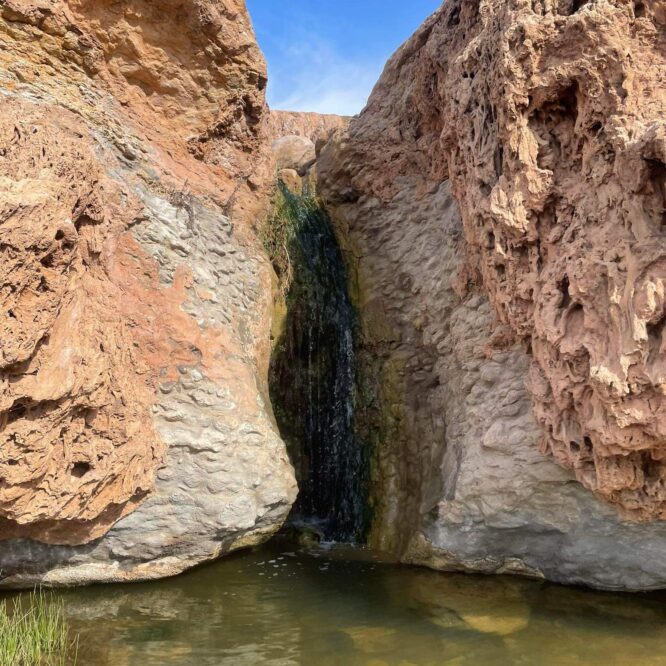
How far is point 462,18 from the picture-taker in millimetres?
7988

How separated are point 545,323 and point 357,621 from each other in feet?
10.1

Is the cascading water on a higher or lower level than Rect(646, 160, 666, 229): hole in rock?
lower

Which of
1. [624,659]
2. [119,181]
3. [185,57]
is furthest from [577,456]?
[185,57]

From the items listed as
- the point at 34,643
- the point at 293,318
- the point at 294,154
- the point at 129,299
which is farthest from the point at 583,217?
the point at 294,154

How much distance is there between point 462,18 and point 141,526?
743 centimetres

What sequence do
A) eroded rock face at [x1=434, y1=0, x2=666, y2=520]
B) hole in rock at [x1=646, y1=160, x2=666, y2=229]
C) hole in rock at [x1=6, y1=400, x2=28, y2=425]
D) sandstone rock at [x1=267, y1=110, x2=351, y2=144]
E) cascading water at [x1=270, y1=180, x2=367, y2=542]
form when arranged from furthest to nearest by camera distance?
sandstone rock at [x1=267, y1=110, x2=351, y2=144] → cascading water at [x1=270, y1=180, x2=367, y2=542] → hole in rock at [x1=646, y1=160, x2=666, y2=229] → eroded rock face at [x1=434, y1=0, x2=666, y2=520] → hole in rock at [x1=6, y1=400, x2=28, y2=425]

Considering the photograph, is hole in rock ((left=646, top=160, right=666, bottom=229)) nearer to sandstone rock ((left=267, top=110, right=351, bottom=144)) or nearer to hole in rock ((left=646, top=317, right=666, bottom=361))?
hole in rock ((left=646, top=317, right=666, bottom=361))

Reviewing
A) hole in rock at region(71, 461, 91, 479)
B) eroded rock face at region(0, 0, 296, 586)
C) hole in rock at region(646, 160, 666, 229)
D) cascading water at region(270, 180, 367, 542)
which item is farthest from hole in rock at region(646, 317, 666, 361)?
hole in rock at region(71, 461, 91, 479)

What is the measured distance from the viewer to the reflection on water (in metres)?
4.39

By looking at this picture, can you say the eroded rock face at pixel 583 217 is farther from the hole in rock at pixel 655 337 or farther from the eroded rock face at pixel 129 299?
the eroded rock face at pixel 129 299

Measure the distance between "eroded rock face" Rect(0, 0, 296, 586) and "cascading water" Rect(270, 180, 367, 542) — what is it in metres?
0.91

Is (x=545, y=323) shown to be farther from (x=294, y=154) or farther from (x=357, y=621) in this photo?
(x=294, y=154)

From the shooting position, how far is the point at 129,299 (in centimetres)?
587

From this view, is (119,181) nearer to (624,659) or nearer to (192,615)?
(192,615)
